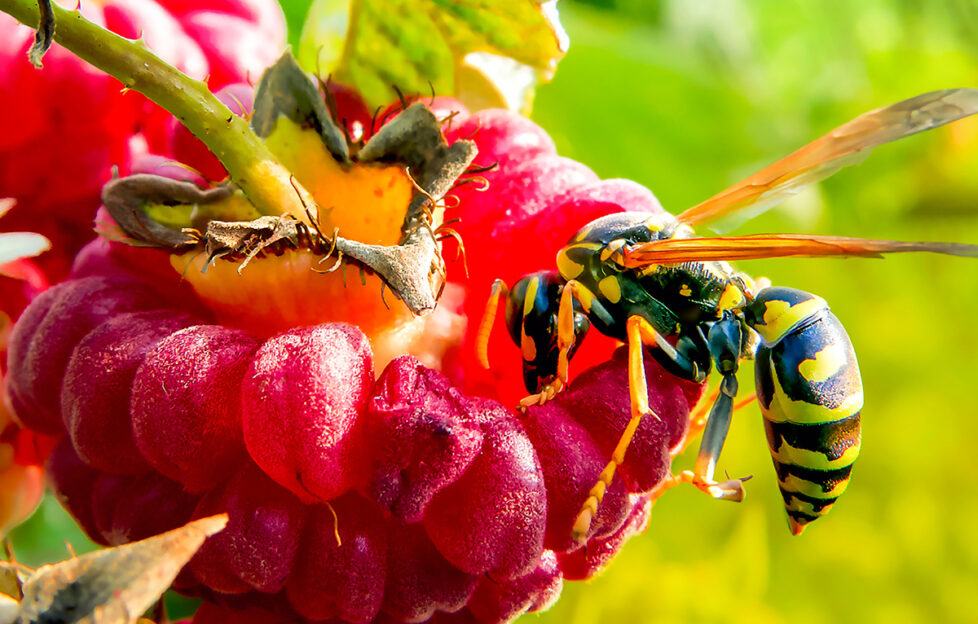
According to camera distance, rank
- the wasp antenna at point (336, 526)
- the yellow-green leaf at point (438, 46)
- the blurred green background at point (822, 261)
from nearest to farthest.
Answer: the wasp antenna at point (336, 526) < the yellow-green leaf at point (438, 46) < the blurred green background at point (822, 261)

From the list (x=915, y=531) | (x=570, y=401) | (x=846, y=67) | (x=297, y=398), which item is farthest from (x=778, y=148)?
(x=297, y=398)

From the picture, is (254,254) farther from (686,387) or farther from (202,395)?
(686,387)

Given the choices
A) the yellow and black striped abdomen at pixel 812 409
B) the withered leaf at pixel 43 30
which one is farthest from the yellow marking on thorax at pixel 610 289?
the withered leaf at pixel 43 30

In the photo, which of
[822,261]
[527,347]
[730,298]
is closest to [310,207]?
[527,347]

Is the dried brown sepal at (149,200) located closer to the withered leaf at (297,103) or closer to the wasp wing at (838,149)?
the withered leaf at (297,103)

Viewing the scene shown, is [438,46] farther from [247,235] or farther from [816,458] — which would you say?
[816,458]
